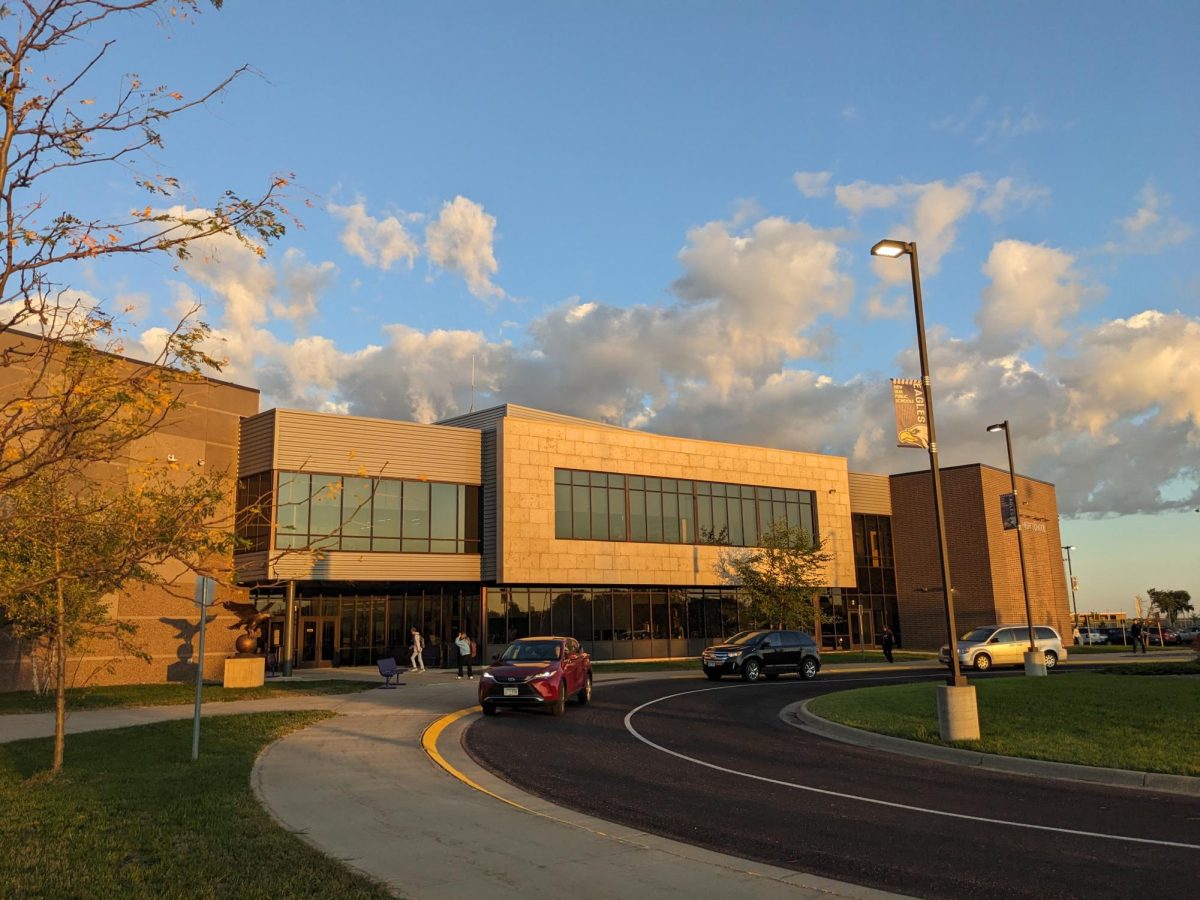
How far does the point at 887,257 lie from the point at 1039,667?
16.3m

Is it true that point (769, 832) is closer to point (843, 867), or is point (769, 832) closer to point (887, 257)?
point (843, 867)

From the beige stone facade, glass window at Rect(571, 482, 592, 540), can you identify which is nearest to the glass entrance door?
the beige stone facade

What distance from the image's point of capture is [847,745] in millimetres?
15258

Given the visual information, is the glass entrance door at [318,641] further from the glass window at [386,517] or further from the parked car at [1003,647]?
the parked car at [1003,647]

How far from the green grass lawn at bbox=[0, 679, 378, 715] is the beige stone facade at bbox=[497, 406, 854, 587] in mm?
14161

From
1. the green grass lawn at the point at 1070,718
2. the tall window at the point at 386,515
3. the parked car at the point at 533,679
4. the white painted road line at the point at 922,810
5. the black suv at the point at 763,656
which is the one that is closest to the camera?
the white painted road line at the point at 922,810

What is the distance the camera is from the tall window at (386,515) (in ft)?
125

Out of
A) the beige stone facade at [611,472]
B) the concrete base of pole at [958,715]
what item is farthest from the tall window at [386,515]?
the concrete base of pole at [958,715]

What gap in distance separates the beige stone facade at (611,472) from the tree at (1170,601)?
116m

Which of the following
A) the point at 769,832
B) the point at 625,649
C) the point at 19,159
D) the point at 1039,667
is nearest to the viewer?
the point at 19,159

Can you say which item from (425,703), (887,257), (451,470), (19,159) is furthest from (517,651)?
(451,470)

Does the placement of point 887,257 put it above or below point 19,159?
above

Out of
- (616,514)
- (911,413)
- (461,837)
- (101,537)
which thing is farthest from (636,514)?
(461,837)

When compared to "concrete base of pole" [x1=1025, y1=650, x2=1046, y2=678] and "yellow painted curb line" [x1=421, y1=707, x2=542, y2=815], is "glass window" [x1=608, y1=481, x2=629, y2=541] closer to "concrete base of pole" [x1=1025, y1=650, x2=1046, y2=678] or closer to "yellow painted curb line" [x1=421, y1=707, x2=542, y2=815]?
"concrete base of pole" [x1=1025, y1=650, x2=1046, y2=678]
